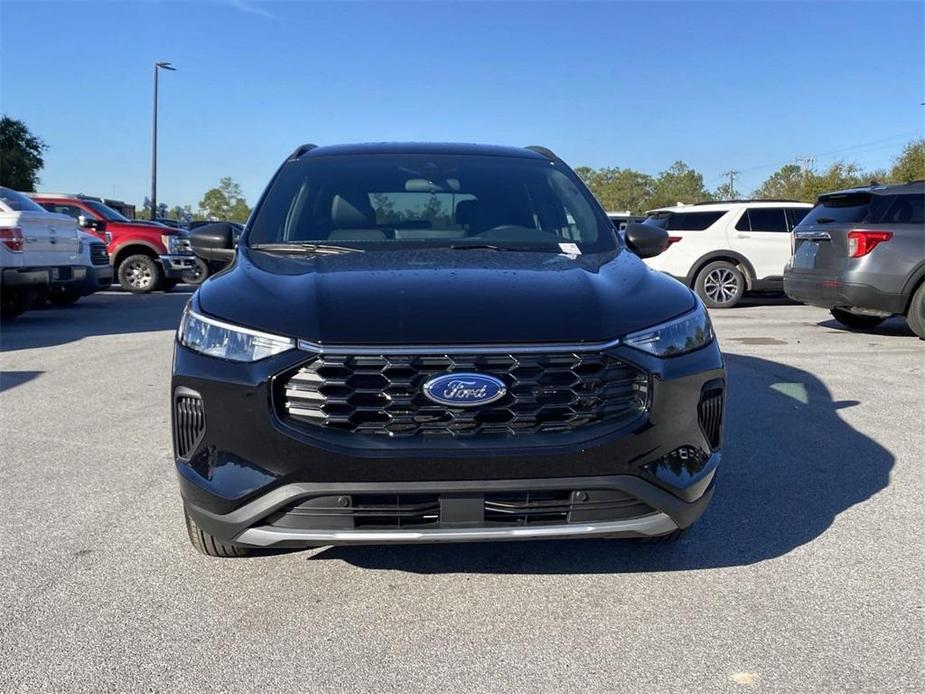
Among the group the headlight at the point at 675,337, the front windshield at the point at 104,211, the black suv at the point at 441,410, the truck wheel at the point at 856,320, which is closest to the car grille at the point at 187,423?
the black suv at the point at 441,410

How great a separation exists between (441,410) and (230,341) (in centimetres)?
72

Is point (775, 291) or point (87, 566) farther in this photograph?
point (775, 291)

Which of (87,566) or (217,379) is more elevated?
(217,379)

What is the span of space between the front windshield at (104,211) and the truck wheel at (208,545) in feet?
44.7

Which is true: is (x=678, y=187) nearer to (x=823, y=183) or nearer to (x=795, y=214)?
(x=823, y=183)

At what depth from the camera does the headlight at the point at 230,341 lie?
2.58m

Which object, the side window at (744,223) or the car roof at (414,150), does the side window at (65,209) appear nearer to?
the side window at (744,223)

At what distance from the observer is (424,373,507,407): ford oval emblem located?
8.20 feet

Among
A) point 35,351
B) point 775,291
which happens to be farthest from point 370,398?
point 775,291

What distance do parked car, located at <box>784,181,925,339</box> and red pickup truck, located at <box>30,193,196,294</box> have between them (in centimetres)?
1083

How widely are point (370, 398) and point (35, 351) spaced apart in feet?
23.0

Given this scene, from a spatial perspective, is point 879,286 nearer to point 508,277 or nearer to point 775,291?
point 775,291

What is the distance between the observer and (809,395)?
6.19m

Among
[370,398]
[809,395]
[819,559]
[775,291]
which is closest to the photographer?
[370,398]
